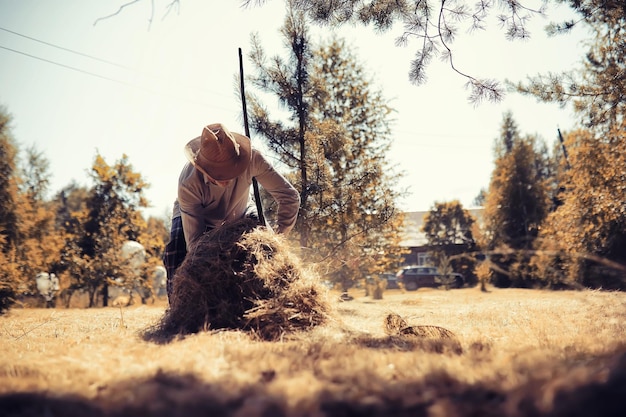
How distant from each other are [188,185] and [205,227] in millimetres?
442

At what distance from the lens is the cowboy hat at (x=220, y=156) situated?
3723 millimetres

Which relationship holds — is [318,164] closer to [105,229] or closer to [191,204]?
[191,204]

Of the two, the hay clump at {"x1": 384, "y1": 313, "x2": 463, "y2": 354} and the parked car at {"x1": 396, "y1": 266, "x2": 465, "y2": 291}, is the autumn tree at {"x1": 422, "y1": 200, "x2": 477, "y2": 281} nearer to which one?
the parked car at {"x1": 396, "y1": 266, "x2": 465, "y2": 291}

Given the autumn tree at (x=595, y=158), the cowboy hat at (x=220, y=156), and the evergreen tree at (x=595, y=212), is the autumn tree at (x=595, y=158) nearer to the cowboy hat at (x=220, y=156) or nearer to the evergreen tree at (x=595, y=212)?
the evergreen tree at (x=595, y=212)

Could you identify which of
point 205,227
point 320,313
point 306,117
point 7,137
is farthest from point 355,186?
point 7,137

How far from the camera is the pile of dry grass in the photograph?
10.1 ft

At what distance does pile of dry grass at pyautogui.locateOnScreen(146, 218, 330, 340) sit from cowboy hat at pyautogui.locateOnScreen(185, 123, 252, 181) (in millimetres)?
576

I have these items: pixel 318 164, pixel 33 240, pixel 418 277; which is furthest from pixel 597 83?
pixel 418 277

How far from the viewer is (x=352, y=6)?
4.98 metres

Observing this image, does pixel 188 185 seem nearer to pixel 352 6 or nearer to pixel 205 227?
pixel 205 227

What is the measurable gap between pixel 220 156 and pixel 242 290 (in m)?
1.26

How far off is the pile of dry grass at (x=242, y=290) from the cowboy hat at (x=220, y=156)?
1.89 feet

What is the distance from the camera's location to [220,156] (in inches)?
148

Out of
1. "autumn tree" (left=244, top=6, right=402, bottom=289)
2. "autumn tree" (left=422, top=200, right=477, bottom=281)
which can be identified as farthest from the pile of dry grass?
"autumn tree" (left=422, top=200, right=477, bottom=281)
